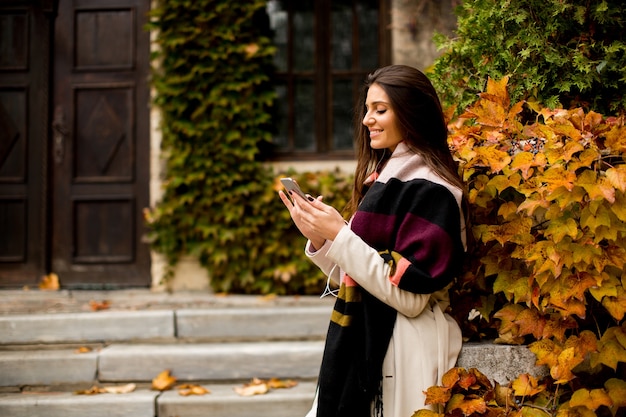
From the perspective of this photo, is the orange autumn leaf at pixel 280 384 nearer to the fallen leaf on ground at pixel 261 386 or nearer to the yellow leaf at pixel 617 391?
the fallen leaf on ground at pixel 261 386

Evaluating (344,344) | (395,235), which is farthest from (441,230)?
(344,344)

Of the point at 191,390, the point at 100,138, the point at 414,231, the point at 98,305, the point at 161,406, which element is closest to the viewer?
the point at 414,231

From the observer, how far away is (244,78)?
5.12 metres

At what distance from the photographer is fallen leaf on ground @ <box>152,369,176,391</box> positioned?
12.2 ft

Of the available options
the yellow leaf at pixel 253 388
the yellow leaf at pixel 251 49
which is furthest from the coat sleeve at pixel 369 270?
the yellow leaf at pixel 251 49

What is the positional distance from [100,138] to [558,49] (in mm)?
4204

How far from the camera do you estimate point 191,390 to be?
3641 millimetres

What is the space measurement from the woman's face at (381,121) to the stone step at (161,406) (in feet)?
6.60

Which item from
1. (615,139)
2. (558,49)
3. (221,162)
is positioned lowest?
(615,139)

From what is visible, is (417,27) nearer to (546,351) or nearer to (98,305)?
(98,305)

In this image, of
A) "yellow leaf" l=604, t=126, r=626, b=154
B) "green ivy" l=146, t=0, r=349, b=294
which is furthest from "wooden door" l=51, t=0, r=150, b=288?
"yellow leaf" l=604, t=126, r=626, b=154

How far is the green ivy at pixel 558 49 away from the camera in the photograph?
225 cm

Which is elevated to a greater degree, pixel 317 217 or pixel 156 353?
pixel 317 217

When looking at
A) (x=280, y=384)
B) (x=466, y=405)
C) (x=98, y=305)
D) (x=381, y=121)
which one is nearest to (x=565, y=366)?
(x=466, y=405)
